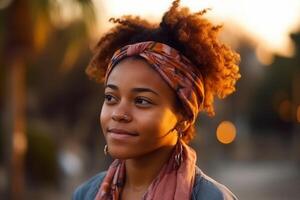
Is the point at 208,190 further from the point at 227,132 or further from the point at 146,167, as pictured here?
the point at 227,132

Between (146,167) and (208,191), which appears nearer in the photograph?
(208,191)

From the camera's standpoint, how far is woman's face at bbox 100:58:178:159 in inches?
106

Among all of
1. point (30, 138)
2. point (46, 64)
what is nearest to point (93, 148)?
point (46, 64)

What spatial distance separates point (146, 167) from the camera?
2.84 metres

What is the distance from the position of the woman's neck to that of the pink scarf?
0.03 m

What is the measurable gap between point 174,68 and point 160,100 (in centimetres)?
14

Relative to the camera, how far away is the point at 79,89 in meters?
32.8

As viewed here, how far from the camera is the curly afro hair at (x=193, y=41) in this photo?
9.37ft

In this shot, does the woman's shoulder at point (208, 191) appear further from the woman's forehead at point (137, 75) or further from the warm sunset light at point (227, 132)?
the warm sunset light at point (227, 132)

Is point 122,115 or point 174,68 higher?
point 174,68

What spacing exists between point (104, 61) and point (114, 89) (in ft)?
1.18

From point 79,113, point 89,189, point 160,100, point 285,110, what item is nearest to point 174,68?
point 160,100

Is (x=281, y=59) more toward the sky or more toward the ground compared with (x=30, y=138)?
more toward the sky

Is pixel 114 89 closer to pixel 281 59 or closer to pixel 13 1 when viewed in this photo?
pixel 13 1
